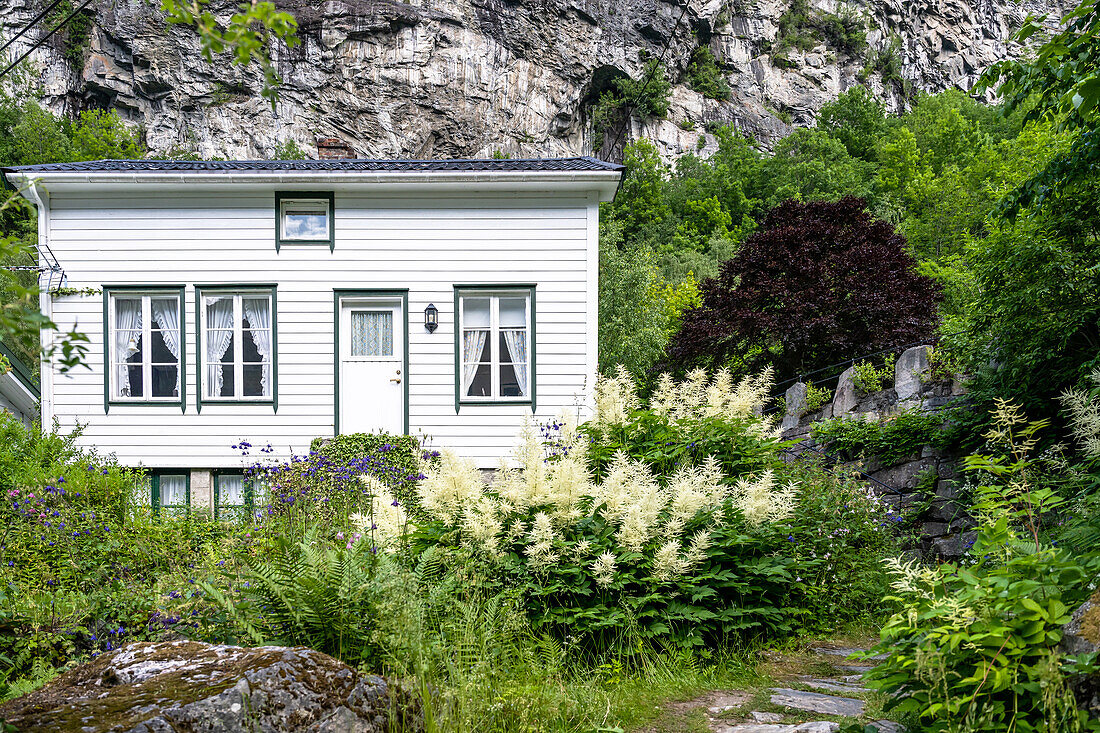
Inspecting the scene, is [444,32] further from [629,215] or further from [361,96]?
[629,215]

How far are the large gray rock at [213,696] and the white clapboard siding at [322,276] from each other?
331 inches

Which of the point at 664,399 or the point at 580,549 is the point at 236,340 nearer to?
the point at 664,399

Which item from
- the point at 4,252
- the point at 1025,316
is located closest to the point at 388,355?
the point at 1025,316

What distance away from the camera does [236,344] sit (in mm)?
11453

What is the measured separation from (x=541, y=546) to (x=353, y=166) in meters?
9.08

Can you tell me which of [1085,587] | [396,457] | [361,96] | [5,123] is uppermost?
[361,96]

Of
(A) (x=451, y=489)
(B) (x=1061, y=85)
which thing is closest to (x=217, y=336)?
(A) (x=451, y=489)

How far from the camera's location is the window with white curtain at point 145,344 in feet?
37.3

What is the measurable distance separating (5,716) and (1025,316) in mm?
7646

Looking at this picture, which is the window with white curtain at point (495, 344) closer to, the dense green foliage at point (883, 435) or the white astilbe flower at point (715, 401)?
the dense green foliage at point (883, 435)

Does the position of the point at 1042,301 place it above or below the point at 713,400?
above

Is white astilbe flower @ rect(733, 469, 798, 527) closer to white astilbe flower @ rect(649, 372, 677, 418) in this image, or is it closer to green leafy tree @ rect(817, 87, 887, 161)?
A: white astilbe flower @ rect(649, 372, 677, 418)

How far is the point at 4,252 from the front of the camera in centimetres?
205

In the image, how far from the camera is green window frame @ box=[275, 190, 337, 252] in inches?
452
